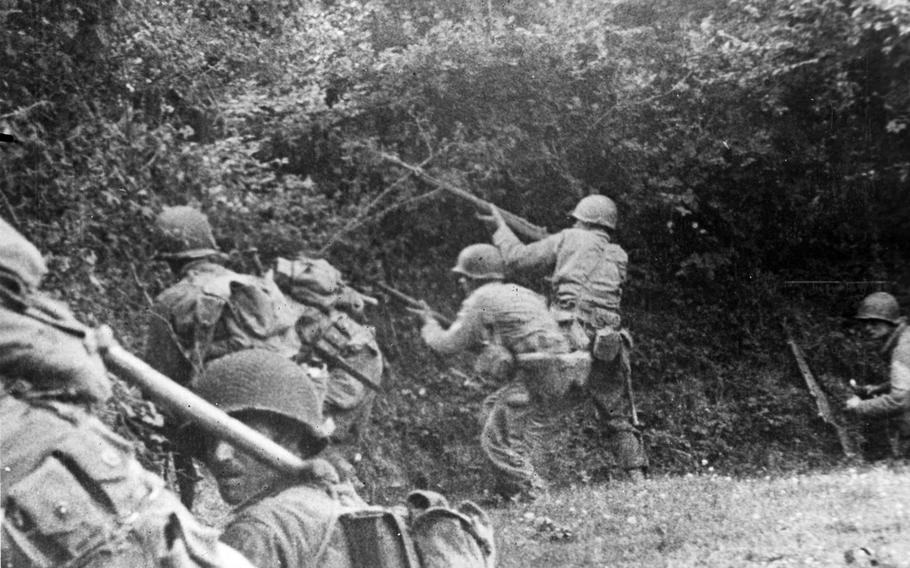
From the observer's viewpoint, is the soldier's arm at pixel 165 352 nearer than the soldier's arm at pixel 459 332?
Yes

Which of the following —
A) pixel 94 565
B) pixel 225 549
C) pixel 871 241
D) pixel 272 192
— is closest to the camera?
pixel 94 565

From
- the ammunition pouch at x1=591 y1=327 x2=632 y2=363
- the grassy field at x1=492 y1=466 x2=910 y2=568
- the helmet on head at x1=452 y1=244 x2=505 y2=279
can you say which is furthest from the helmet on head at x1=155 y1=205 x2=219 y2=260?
the ammunition pouch at x1=591 y1=327 x2=632 y2=363

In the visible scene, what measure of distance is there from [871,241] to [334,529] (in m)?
3.04

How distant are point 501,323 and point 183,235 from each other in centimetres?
157

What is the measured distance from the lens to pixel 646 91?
18.0 feet

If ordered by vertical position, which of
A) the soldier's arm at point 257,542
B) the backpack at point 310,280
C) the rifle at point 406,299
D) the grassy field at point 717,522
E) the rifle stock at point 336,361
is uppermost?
the backpack at point 310,280

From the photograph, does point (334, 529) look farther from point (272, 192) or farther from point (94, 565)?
point (272, 192)

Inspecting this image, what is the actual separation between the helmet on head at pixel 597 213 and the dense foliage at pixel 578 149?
83 millimetres

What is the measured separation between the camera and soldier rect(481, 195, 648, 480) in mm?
5348

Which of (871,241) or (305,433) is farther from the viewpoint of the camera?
(871,241)

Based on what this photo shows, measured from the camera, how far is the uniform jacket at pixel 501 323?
17.2ft

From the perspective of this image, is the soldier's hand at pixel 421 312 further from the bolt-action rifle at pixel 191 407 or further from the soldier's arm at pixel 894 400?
the soldier's arm at pixel 894 400

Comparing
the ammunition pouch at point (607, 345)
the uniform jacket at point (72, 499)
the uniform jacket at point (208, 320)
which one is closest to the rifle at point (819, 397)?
the ammunition pouch at point (607, 345)

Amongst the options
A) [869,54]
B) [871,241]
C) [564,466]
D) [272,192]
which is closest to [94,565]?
[272,192]
